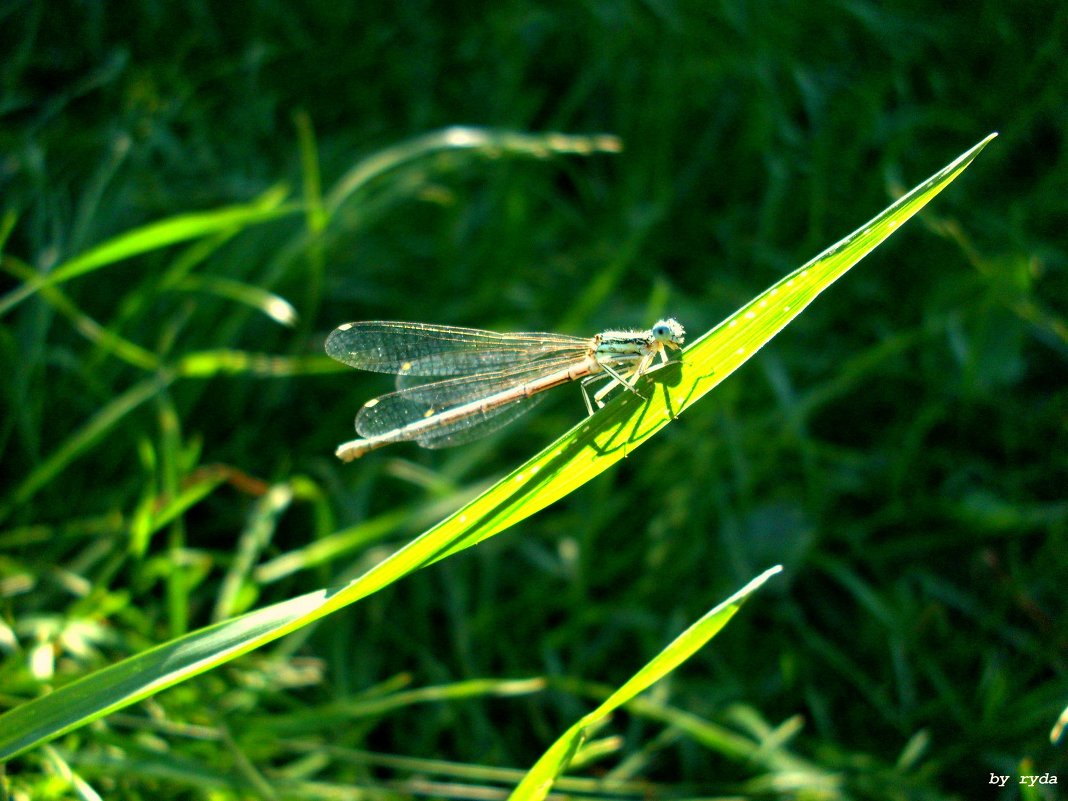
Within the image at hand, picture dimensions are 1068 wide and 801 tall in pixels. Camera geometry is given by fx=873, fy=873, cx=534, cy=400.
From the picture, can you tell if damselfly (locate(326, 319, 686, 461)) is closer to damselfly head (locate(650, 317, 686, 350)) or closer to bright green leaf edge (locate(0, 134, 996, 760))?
damselfly head (locate(650, 317, 686, 350))

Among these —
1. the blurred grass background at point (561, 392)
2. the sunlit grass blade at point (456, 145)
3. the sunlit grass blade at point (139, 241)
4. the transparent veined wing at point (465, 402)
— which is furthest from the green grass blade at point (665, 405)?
the sunlit grass blade at point (456, 145)

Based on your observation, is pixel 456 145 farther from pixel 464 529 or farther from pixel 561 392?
pixel 464 529

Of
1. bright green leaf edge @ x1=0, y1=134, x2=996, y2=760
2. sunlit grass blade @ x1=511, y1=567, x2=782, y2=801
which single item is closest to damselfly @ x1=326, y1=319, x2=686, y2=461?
bright green leaf edge @ x1=0, y1=134, x2=996, y2=760

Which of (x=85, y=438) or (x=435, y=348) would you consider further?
(x=85, y=438)

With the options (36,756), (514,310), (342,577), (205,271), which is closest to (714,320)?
(514,310)

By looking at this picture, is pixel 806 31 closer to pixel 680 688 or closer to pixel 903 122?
pixel 903 122

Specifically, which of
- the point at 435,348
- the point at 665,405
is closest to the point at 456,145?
the point at 435,348
